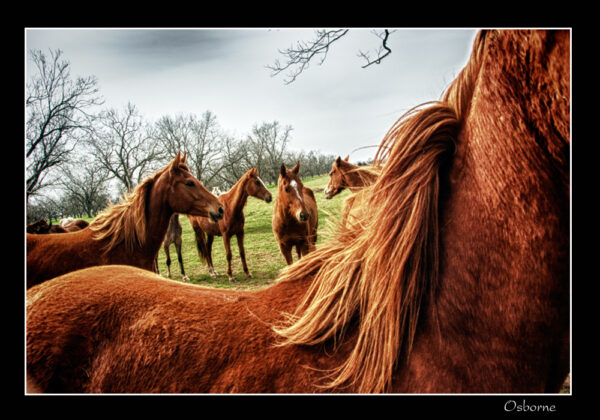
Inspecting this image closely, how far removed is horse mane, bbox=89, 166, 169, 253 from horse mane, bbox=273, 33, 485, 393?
3.51m

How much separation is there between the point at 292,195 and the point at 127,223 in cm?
354

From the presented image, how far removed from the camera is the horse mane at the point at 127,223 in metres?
3.86

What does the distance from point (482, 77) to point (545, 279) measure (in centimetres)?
63

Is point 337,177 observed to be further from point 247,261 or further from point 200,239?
point 247,261

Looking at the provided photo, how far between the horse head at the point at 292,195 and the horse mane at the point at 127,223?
123 inches

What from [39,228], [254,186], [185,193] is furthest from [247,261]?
[185,193]

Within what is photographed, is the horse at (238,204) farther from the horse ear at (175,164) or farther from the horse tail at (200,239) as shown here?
the horse ear at (175,164)

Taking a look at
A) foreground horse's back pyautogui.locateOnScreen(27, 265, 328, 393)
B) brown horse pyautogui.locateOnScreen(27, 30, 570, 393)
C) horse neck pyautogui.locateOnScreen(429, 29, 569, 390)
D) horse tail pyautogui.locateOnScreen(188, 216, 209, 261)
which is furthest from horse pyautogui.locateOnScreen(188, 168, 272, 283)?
horse neck pyautogui.locateOnScreen(429, 29, 569, 390)
